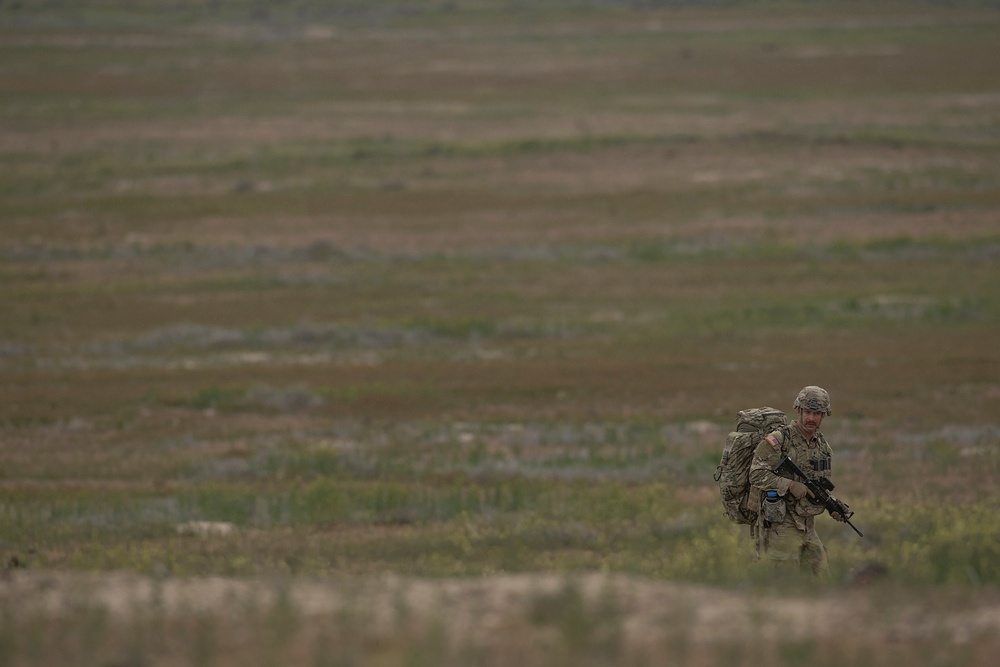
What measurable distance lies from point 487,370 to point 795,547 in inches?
619

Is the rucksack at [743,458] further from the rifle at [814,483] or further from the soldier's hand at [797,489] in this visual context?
the soldier's hand at [797,489]

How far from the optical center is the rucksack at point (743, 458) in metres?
10.1

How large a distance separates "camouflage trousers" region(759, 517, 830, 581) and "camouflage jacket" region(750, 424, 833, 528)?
0.07 metres

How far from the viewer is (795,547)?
9914mm

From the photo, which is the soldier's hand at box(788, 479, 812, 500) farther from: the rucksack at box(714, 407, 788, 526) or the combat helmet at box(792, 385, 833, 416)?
the combat helmet at box(792, 385, 833, 416)

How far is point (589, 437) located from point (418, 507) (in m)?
4.48

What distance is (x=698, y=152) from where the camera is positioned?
53.7m

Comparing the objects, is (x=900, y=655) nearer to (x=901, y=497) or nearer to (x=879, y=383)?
(x=901, y=497)

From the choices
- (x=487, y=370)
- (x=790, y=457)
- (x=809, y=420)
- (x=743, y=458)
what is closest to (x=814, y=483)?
(x=790, y=457)

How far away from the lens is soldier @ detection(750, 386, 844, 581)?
9789mm

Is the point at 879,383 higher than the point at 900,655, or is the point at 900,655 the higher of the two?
the point at 900,655

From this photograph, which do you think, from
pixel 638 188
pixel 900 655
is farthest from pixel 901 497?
pixel 638 188

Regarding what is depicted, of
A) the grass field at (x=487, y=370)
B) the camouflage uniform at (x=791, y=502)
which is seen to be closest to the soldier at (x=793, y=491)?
the camouflage uniform at (x=791, y=502)

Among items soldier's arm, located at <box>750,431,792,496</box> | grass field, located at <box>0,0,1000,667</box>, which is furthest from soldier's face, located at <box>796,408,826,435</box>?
grass field, located at <box>0,0,1000,667</box>
